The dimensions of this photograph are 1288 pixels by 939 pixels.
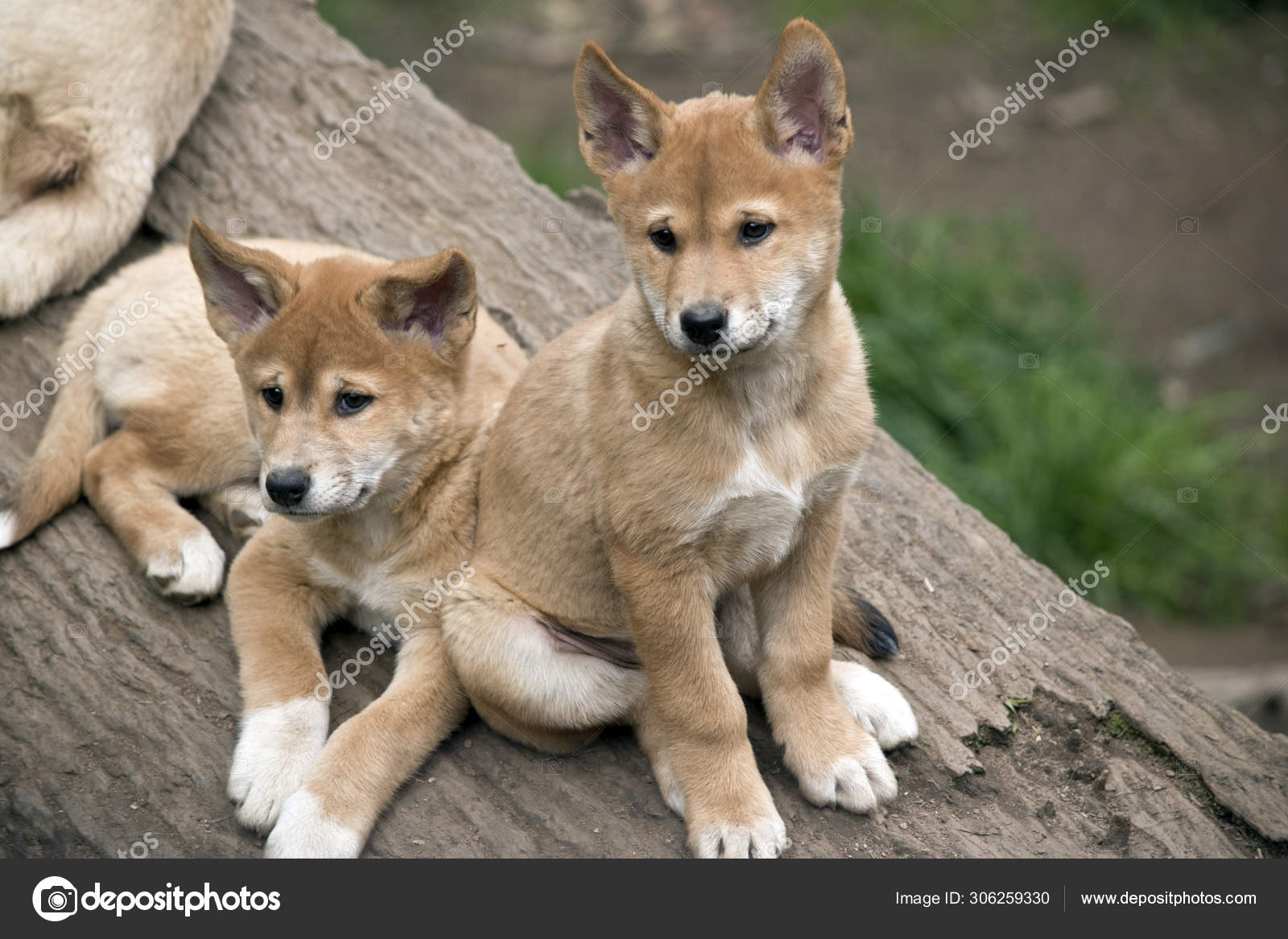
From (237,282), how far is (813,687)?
251 cm

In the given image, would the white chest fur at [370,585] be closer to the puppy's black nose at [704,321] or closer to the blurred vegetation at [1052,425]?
the puppy's black nose at [704,321]

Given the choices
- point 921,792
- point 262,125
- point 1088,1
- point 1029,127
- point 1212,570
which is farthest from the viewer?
point 1088,1

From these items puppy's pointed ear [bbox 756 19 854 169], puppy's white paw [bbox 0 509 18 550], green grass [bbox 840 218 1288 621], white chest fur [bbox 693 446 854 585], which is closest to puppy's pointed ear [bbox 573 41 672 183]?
puppy's pointed ear [bbox 756 19 854 169]

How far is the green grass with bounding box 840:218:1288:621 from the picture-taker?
744 cm

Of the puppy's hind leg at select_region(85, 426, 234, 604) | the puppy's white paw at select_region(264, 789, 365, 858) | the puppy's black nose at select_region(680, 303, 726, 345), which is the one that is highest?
the puppy's black nose at select_region(680, 303, 726, 345)

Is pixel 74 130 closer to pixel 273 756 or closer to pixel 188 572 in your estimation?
pixel 188 572

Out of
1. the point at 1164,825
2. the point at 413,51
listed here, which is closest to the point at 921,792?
the point at 1164,825

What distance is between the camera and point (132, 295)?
17.4 feet

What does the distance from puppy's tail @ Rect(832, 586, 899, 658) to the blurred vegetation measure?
2870mm

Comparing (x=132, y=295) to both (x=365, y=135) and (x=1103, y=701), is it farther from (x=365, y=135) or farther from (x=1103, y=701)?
(x=1103, y=701)

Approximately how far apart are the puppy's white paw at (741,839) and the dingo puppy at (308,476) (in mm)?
1033

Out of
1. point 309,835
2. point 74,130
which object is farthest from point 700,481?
point 74,130

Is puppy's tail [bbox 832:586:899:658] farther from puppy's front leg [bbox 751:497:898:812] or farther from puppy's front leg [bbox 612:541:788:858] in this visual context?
puppy's front leg [bbox 612:541:788:858]

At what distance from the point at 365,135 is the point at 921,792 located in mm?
4985
